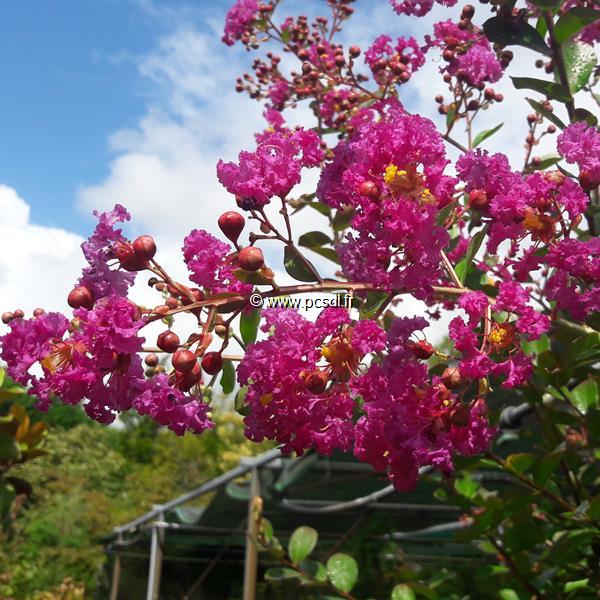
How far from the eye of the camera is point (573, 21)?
1.44 metres

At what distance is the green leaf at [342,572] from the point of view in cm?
225

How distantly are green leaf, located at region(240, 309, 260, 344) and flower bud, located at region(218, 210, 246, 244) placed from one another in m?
0.18

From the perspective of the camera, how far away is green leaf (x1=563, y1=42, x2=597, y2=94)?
1.50m

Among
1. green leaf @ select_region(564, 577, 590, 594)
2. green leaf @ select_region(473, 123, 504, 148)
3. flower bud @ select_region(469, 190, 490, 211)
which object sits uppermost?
green leaf @ select_region(473, 123, 504, 148)

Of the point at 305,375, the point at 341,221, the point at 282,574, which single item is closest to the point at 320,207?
the point at 341,221

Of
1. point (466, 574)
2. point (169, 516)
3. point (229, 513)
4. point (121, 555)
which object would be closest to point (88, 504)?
point (121, 555)

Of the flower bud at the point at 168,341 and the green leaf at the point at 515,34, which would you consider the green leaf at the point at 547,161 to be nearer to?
the green leaf at the point at 515,34

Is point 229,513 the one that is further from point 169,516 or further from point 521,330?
point 521,330

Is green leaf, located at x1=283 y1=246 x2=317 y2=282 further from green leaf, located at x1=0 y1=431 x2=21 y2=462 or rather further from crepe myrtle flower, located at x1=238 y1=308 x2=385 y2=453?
green leaf, located at x1=0 y1=431 x2=21 y2=462

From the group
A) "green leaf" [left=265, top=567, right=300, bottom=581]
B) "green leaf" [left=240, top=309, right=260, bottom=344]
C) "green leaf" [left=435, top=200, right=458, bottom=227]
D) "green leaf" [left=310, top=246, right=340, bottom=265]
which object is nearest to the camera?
"green leaf" [left=435, top=200, right=458, bottom=227]

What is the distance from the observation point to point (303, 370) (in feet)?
3.37

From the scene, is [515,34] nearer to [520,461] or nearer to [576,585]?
[520,461]

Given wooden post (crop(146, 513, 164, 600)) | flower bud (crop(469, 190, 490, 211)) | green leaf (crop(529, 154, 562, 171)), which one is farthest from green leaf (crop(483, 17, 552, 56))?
wooden post (crop(146, 513, 164, 600))

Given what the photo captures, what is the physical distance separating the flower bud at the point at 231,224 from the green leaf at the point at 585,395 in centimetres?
100
